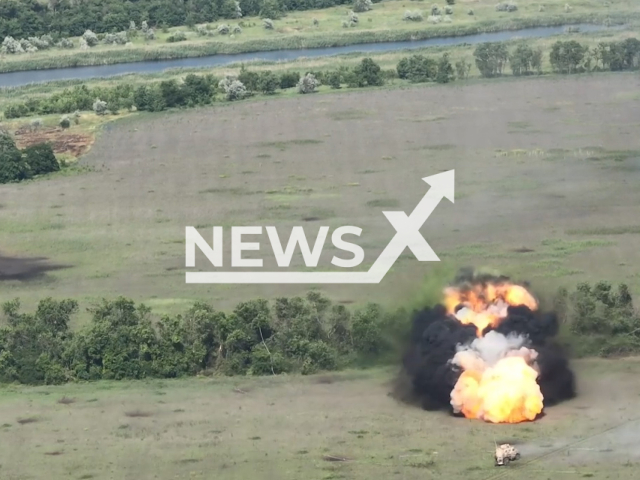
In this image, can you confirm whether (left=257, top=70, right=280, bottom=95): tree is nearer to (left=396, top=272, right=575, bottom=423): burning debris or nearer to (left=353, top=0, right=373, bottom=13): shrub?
(left=353, top=0, right=373, bottom=13): shrub

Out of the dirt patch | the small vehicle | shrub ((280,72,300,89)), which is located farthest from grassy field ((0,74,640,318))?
the small vehicle

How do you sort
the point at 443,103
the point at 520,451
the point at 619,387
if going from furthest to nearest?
1. the point at 443,103
2. the point at 619,387
3. the point at 520,451

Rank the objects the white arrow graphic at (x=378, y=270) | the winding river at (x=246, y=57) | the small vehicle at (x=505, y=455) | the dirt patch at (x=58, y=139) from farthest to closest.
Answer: the winding river at (x=246, y=57), the dirt patch at (x=58, y=139), the white arrow graphic at (x=378, y=270), the small vehicle at (x=505, y=455)

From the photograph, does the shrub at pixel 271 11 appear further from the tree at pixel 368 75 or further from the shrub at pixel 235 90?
the shrub at pixel 235 90

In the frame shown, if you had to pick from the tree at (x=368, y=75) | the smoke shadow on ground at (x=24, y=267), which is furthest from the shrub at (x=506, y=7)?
the smoke shadow on ground at (x=24, y=267)

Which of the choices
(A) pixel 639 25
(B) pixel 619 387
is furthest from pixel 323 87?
(B) pixel 619 387

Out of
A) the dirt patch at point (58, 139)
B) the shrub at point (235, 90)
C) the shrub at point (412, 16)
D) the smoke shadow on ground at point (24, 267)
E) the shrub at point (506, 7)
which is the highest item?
the shrub at point (506, 7)

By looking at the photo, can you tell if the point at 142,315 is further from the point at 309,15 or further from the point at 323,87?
the point at 309,15
